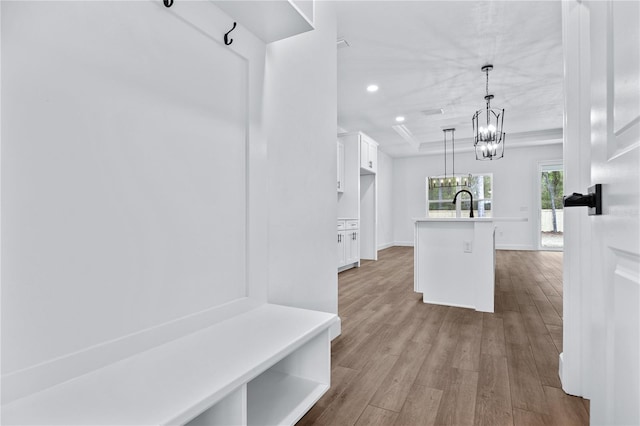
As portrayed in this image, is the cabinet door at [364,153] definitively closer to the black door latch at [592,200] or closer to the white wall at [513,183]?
the white wall at [513,183]

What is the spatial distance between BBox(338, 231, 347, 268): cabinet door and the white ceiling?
206 centimetres

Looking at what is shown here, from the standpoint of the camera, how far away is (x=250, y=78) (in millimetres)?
1398

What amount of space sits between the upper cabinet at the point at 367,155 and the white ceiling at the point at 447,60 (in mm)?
319

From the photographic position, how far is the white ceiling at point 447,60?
2779mm

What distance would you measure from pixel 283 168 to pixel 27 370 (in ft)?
3.97

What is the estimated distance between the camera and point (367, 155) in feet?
20.8

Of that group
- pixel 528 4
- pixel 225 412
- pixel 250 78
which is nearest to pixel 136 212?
pixel 225 412

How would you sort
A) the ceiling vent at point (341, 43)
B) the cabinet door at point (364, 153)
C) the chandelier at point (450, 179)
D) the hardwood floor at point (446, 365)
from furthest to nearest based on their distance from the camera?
1. the chandelier at point (450, 179)
2. the cabinet door at point (364, 153)
3. the ceiling vent at point (341, 43)
4. the hardwood floor at point (446, 365)

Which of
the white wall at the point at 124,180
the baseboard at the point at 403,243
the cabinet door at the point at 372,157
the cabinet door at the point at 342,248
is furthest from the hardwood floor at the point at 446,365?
the baseboard at the point at 403,243

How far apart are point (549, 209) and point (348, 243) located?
5.38 meters

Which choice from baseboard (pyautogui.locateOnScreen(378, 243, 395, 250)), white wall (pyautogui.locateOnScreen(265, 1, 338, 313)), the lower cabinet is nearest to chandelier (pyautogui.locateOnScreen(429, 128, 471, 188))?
baseboard (pyautogui.locateOnScreen(378, 243, 395, 250))

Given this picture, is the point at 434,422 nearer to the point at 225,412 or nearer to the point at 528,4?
the point at 225,412

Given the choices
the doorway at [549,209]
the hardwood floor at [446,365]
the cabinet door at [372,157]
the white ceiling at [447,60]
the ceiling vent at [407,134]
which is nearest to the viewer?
the hardwood floor at [446,365]

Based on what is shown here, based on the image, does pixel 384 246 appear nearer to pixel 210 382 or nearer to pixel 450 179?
pixel 450 179
